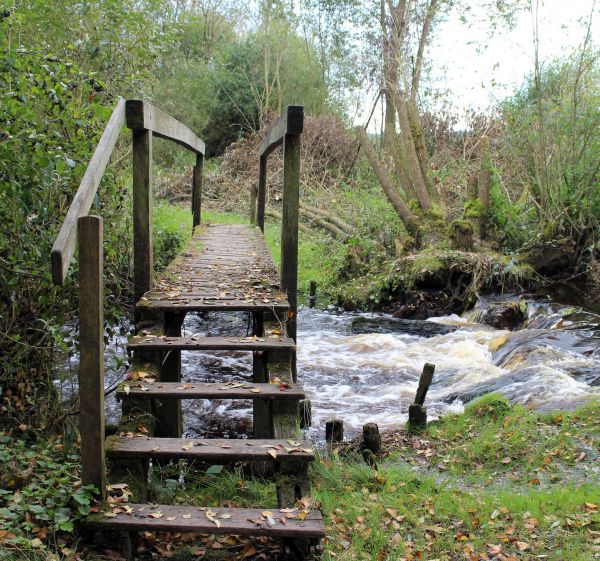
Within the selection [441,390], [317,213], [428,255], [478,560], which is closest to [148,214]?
[478,560]

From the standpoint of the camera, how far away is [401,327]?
440 inches

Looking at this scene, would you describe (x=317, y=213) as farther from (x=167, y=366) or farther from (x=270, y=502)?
(x=270, y=502)

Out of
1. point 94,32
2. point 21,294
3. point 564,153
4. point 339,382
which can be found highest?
point 94,32

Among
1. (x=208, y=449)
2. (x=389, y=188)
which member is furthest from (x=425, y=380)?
(x=389, y=188)

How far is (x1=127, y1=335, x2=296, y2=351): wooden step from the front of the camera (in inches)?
164

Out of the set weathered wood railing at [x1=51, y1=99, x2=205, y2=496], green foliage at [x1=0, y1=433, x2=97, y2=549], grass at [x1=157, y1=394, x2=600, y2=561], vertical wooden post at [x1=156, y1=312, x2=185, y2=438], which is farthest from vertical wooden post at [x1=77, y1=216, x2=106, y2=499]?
vertical wooden post at [x1=156, y1=312, x2=185, y2=438]

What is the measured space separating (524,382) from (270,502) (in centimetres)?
428

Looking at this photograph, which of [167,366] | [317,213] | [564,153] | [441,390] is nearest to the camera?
[167,366]

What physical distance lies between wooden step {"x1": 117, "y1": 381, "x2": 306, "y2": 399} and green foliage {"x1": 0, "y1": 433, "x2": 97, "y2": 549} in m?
0.49

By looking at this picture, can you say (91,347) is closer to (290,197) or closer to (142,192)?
(142,192)

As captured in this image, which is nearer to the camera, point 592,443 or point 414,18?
point 592,443

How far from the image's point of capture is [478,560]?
335 cm

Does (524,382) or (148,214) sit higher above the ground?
(148,214)

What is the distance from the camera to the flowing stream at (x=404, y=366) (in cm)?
687
